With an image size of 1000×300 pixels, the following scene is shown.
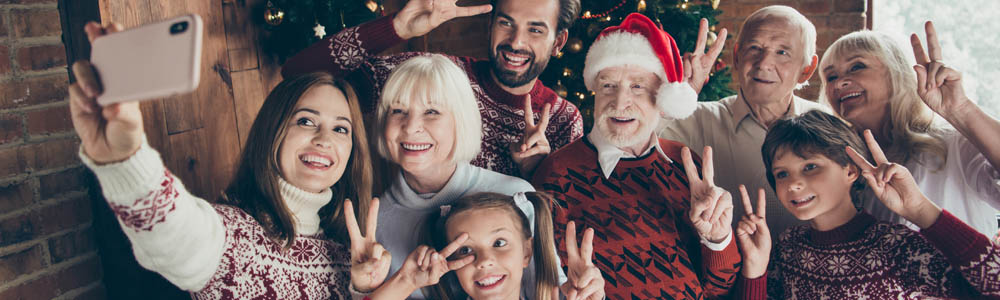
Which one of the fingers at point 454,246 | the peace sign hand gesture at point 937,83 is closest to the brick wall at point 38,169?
the fingers at point 454,246

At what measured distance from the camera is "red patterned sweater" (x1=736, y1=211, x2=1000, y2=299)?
1.69 meters

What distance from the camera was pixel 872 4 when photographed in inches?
179

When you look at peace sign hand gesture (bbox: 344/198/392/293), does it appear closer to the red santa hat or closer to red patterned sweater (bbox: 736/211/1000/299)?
the red santa hat

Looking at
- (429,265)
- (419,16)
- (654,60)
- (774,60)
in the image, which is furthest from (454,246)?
(774,60)

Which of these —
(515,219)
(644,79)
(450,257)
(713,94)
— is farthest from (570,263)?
(713,94)

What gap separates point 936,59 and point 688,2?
1.51 metres

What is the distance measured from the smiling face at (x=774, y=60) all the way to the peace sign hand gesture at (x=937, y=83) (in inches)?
16.3

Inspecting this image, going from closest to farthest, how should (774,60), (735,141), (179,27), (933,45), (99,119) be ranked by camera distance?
(179,27) < (99,119) < (933,45) < (774,60) < (735,141)

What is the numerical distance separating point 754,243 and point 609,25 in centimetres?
181

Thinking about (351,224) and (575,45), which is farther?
(575,45)

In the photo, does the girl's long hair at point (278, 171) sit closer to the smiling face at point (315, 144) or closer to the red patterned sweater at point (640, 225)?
the smiling face at point (315, 144)

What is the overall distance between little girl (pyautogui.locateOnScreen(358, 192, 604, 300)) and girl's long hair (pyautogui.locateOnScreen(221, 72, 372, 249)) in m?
0.22

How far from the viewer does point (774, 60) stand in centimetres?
233

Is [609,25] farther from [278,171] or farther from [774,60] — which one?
[278,171]
